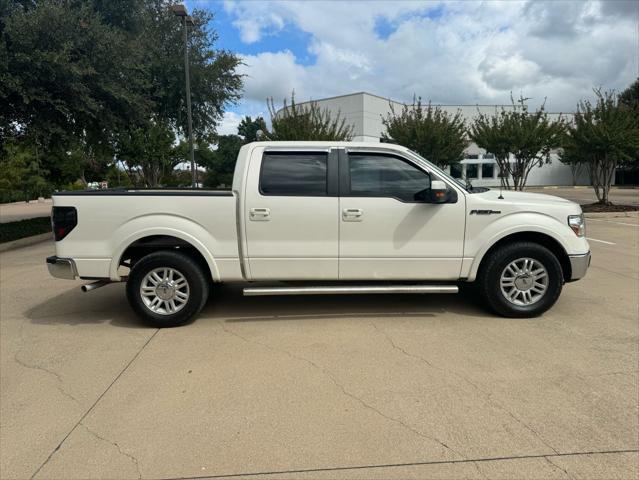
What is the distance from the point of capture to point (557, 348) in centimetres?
440

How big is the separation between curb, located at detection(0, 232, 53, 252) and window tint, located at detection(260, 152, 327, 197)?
31.7 ft

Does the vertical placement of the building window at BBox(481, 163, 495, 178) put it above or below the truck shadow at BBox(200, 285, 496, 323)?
above

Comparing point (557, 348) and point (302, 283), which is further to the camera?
point (302, 283)

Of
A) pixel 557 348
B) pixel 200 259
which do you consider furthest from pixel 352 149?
pixel 557 348

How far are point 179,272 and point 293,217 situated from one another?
139 centimetres

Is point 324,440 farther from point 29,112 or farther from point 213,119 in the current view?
point 213,119

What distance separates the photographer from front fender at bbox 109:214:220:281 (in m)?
4.99

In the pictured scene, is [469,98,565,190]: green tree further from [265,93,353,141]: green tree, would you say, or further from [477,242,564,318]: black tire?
[477,242,564,318]: black tire

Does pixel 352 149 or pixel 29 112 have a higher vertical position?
pixel 29 112

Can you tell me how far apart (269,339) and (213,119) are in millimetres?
17921

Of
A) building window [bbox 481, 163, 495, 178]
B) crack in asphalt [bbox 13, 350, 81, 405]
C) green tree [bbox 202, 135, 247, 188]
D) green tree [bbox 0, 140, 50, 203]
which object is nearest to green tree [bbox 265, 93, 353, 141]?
crack in asphalt [bbox 13, 350, 81, 405]

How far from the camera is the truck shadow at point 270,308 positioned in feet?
17.9

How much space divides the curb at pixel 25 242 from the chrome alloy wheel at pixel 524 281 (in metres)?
11.8

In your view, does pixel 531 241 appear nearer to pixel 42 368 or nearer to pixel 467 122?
pixel 42 368
